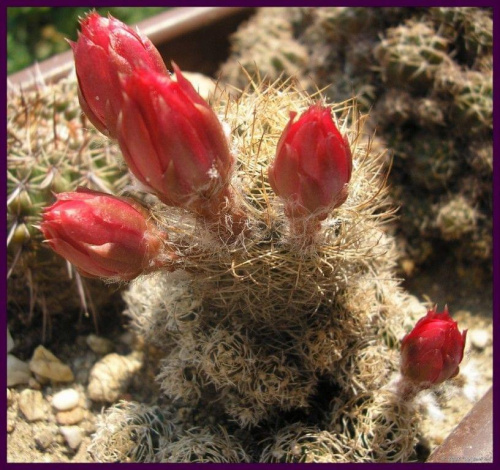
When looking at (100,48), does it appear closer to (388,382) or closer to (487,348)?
(388,382)

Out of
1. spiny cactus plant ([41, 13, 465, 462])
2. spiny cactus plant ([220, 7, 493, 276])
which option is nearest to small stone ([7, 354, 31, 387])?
spiny cactus plant ([41, 13, 465, 462])

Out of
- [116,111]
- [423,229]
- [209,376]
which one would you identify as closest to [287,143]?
[116,111]

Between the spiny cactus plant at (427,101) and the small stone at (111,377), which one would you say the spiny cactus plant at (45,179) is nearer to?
the small stone at (111,377)

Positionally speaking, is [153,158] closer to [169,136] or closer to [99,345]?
[169,136]

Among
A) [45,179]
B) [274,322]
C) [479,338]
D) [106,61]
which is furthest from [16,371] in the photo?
[479,338]

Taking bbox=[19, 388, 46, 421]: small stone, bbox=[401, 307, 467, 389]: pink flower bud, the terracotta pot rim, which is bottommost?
bbox=[19, 388, 46, 421]: small stone

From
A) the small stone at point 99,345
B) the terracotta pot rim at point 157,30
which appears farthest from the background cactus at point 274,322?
the terracotta pot rim at point 157,30

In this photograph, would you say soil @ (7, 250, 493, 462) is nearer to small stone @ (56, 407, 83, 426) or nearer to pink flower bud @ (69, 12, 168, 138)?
small stone @ (56, 407, 83, 426)
